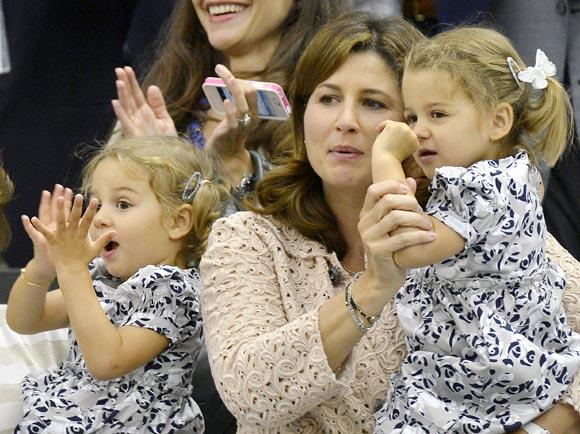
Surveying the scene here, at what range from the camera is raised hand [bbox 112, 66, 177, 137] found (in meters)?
4.01

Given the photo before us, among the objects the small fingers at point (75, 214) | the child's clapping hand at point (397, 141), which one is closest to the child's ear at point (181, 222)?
the small fingers at point (75, 214)

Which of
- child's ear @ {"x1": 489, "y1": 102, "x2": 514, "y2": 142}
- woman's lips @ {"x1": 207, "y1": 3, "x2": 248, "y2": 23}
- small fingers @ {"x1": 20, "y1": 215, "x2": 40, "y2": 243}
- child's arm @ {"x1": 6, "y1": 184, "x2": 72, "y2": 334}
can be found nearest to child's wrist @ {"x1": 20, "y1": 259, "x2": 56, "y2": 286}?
child's arm @ {"x1": 6, "y1": 184, "x2": 72, "y2": 334}

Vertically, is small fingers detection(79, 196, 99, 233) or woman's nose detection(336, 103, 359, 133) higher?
woman's nose detection(336, 103, 359, 133)

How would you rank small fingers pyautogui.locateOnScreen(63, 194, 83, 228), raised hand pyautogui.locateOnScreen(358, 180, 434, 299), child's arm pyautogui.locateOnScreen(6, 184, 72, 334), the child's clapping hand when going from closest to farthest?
raised hand pyautogui.locateOnScreen(358, 180, 434, 299) < the child's clapping hand < small fingers pyautogui.locateOnScreen(63, 194, 83, 228) < child's arm pyautogui.locateOnScreen(6, 184, 72, 334)

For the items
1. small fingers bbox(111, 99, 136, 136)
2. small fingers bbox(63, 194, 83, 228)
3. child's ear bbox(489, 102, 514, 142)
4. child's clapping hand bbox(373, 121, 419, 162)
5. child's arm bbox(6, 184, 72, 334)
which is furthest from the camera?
small fingers bbox(111, 99, 136, 136)

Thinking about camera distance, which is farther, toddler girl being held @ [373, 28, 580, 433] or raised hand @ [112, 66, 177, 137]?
raised hand @ [112, 66, 177, 137]

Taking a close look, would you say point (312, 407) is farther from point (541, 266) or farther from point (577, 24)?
point (577, 24)

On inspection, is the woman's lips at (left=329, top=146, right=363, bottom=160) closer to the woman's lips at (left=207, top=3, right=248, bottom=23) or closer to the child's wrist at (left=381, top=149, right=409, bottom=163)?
the child's wrist at (left=381, top=149, right=409, bottom=163)

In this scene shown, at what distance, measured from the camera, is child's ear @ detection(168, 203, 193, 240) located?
3.31 meters

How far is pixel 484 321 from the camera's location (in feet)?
8.75

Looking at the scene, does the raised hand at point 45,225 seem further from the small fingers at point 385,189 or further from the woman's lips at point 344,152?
the small fingers at point 385,189

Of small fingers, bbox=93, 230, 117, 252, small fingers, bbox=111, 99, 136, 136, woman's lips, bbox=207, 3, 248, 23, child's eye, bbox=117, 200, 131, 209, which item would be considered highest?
woman's lips, bbox=207, 3, 248, 23

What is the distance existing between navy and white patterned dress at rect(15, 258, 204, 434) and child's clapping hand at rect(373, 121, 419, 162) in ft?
2.27

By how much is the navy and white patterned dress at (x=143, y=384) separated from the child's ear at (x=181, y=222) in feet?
0.44
